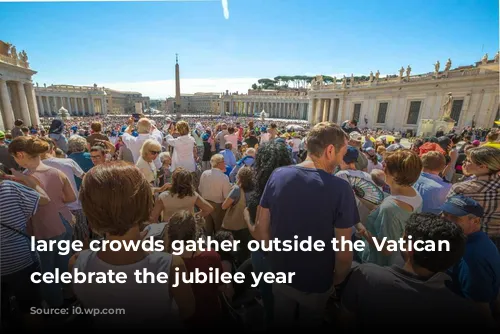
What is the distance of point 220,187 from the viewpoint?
147 inches

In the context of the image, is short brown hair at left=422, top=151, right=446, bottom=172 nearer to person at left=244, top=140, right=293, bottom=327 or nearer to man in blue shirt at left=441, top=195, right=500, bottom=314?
man in blue shirt at left=441, top=195, right=500, bottom=314

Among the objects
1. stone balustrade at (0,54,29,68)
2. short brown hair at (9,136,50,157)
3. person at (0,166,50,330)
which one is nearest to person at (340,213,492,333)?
person at (0,166,50,330)

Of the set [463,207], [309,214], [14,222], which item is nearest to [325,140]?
[309,214]

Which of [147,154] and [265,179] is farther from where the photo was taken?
[147,154]

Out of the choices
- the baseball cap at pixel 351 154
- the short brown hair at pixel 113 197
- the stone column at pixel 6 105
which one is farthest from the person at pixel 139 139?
the stone column at pixel 6 105

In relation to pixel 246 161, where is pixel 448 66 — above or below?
above

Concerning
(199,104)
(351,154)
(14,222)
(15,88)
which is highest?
(199,104)

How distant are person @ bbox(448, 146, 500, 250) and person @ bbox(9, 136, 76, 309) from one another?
4084 millimetres

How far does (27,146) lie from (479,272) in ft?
13.5

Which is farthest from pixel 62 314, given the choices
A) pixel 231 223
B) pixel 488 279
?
pixel 488 279

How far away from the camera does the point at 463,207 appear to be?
6.08 feet

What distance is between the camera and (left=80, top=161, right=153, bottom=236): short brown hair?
1.15 meters

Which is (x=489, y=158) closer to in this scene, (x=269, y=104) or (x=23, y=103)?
(x=23, y=103)

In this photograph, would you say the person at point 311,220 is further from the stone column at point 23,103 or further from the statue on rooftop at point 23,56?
the statue on rooftop at point 23,56
